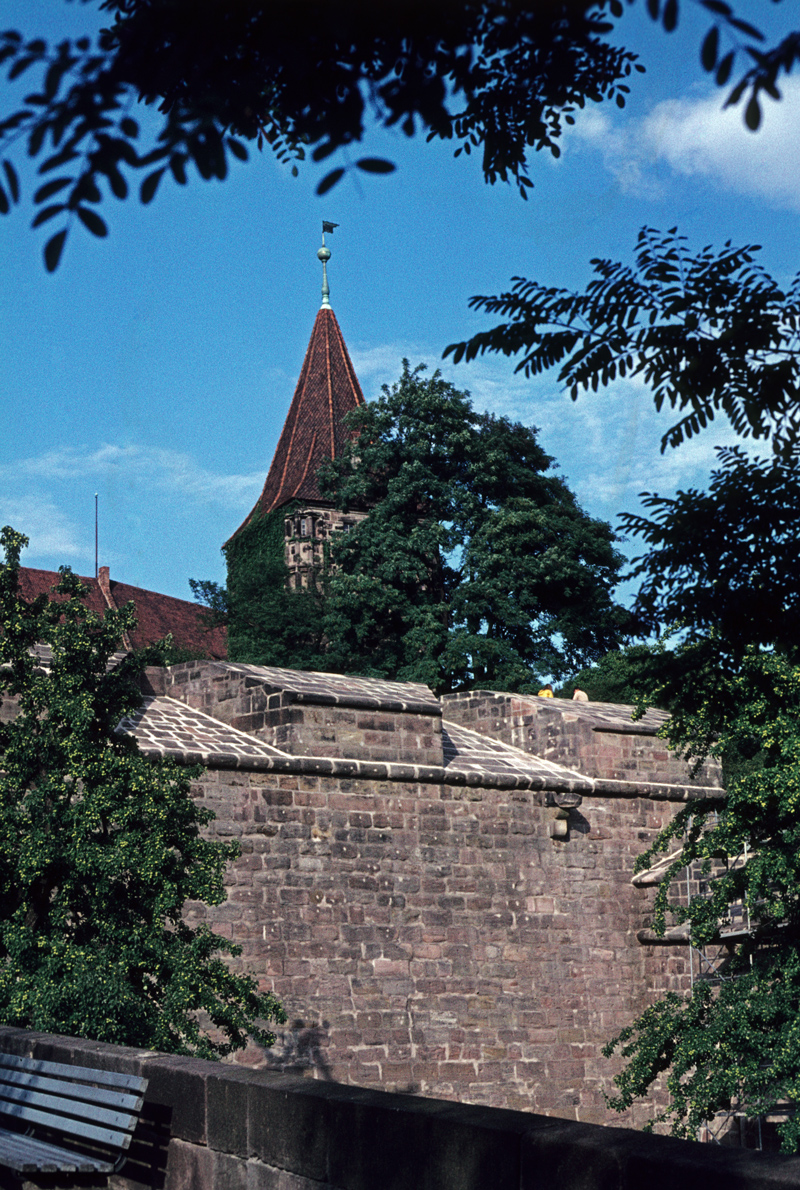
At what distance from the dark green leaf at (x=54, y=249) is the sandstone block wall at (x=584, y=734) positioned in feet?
49.1

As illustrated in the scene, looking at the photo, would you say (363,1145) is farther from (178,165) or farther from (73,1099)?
(178,165)

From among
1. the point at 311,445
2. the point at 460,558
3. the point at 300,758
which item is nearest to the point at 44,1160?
the point at 300,758

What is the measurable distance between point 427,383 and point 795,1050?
23.8 metres

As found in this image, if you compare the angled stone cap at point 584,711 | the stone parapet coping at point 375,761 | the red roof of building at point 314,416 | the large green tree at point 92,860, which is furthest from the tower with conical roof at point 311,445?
the large green tree at point 92,860

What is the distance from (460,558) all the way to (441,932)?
1604 centimetres

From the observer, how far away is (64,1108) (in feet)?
19.8

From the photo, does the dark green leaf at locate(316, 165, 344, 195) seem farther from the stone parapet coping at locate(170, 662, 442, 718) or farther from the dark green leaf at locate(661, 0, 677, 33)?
the stone parapet coping at locate(170, 662, 442, 718)

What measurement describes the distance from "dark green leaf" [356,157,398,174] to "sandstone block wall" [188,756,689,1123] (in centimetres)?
1137

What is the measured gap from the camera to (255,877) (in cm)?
1394

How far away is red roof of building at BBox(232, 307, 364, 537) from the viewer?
39312 millimetres

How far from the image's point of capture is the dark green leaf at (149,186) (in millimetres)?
2889

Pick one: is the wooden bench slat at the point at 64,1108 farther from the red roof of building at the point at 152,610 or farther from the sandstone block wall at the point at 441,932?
the red roof of building at the point at 152,610

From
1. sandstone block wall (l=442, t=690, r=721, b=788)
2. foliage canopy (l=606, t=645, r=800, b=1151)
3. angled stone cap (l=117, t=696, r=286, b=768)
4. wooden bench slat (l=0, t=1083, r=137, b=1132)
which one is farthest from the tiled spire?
wooden bench slat (l=0, t=1083, r=137, b=1132)

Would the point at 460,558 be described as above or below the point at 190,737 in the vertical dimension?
above
